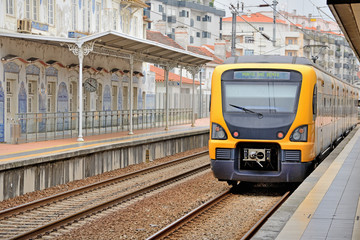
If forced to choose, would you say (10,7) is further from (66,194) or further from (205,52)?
(205,52)

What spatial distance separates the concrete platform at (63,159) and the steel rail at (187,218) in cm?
490

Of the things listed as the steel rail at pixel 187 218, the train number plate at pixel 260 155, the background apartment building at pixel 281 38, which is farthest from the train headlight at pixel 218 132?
the background apartment building at pixel 281 38

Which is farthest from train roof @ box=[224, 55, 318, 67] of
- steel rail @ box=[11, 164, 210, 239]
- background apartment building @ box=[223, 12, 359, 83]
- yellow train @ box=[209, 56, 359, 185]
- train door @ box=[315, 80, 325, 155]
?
background apartment building @ box=[223, 12, 359, 83]

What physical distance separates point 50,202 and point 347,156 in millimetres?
9849

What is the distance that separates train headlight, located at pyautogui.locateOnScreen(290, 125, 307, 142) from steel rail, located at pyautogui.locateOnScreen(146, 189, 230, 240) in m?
2.05

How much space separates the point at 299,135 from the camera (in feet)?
47.1

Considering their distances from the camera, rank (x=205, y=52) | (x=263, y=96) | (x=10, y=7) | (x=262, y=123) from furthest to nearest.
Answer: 1. (x=205, y=52)
2. (x=10, y=7)
3. (x=263, y=96)
4. (x=262, y=123)

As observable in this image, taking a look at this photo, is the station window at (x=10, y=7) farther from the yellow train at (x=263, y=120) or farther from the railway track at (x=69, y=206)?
the yellow train at (x=263, y=120)

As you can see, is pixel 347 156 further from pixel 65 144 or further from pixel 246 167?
pixel 65 144

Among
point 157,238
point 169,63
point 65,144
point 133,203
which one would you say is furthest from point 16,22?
point 157,238

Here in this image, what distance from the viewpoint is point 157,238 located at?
1040 centimetres

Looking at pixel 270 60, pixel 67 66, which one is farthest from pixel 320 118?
pixel 67 66

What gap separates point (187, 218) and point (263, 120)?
340cm

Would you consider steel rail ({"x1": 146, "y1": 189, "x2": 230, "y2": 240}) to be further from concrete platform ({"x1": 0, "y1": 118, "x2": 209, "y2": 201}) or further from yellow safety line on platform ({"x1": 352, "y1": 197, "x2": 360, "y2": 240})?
concrete platform ({"x1": 0, "y1": 118, "x2": 209, "y2": 201})
